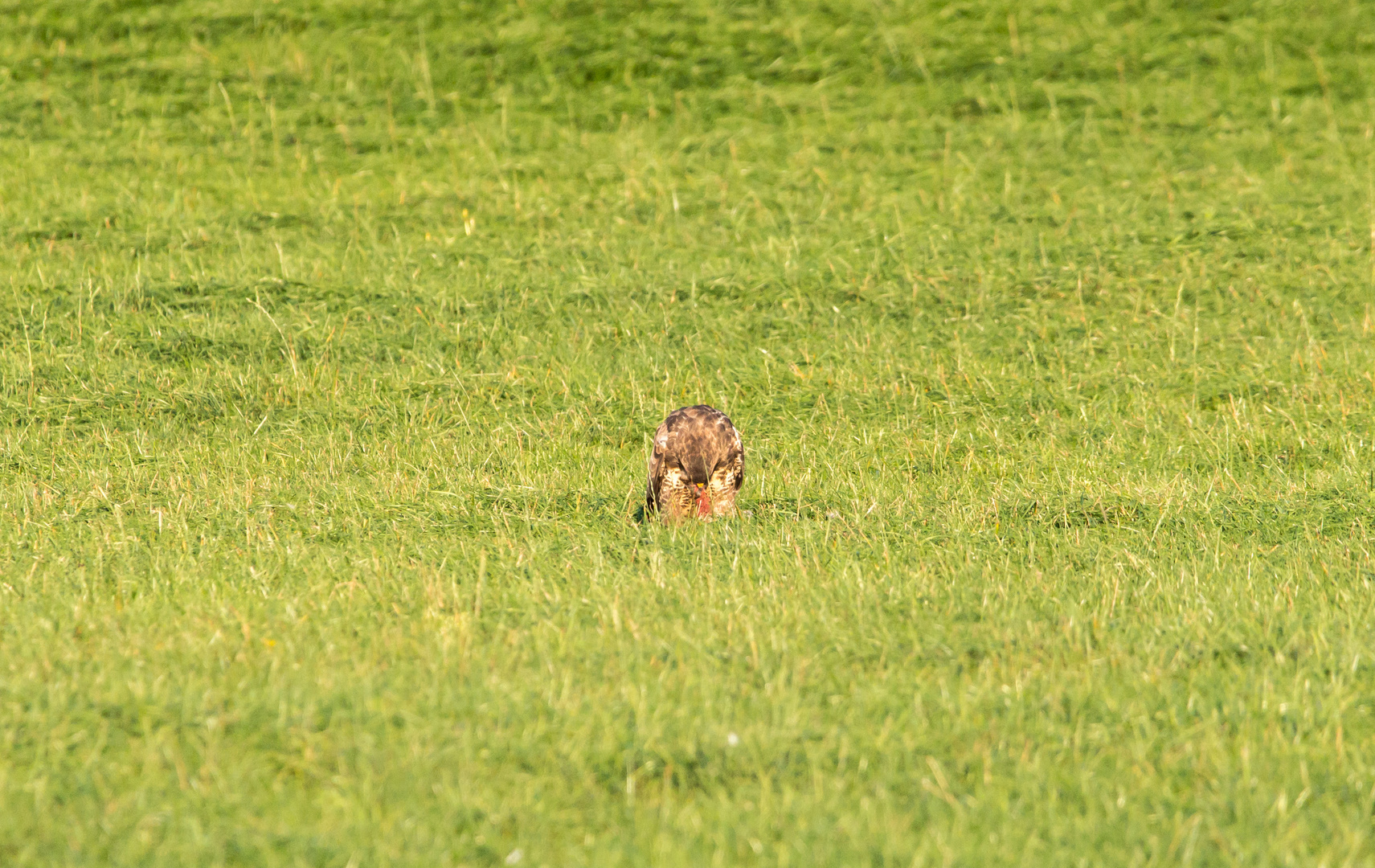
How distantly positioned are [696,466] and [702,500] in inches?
7.8

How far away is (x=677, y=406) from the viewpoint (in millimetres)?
10133

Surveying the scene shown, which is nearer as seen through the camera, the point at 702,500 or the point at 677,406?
the point at 702,500

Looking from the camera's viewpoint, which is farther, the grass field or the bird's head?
the bird's head

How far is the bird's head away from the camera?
7348 mm

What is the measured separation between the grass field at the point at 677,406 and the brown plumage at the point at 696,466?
271 mm

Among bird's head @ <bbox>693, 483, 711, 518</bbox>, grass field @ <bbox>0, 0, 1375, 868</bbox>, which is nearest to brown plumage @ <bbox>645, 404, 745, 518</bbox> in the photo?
bird's head @ <bbox>693, 483, 711, 518</bbox>

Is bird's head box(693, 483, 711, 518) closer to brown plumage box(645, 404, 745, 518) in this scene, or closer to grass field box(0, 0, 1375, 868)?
brown plumage box(645, 404, 745, 518)

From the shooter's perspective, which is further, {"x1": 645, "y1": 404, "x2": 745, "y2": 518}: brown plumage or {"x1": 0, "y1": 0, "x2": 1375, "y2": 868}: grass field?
{"x1": 645, "y1": 404, "x2": 745, "y2": 518}: brown plumage

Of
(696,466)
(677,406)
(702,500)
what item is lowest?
(677,406)

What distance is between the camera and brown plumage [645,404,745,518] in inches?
289

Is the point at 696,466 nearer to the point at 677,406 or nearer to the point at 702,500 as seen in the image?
the point at 702,500

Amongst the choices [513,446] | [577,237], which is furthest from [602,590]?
[577,237]

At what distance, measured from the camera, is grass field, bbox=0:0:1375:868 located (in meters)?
4.25

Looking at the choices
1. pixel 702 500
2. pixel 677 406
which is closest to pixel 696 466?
pixel 702 500
